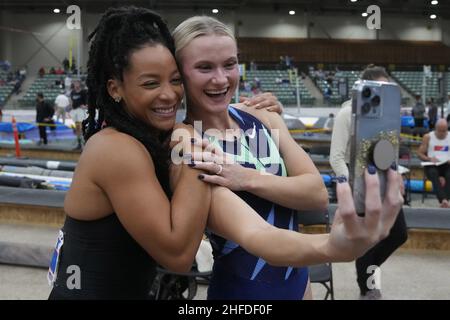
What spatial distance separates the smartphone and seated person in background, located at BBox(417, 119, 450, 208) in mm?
6007

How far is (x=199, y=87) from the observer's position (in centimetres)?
131

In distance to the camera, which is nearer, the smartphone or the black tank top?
the smartphone

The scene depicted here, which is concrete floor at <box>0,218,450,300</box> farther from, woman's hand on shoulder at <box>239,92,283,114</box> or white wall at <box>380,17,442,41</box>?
white wall at <box>380,17,442,41</box>

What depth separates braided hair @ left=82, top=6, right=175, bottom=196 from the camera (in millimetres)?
1226

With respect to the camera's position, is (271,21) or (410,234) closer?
(410,234)

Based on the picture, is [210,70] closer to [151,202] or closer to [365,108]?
[151,202]

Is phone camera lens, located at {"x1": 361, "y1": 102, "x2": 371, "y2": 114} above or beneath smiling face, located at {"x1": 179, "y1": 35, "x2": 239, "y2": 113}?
beneath

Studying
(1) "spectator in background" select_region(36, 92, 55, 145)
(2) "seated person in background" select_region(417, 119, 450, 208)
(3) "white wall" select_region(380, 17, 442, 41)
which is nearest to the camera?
(2) "seated person in background" select_region(417, 119, 450, 208)

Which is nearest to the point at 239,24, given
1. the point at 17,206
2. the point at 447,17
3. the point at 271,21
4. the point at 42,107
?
the point at 271,21

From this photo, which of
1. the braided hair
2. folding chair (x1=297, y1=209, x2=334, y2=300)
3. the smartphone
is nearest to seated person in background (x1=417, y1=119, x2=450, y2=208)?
folding chair (x1=297, y1=209, x2=334, y2=300)

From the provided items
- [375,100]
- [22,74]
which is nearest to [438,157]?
[375,100]

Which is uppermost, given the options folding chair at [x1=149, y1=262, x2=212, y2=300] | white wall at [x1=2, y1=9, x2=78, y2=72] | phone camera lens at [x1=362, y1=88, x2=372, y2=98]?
white wall at [x1=2, y1=9, x2=78, y2=72]

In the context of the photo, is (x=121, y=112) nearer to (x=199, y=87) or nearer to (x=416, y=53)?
(x=199, y=87)
